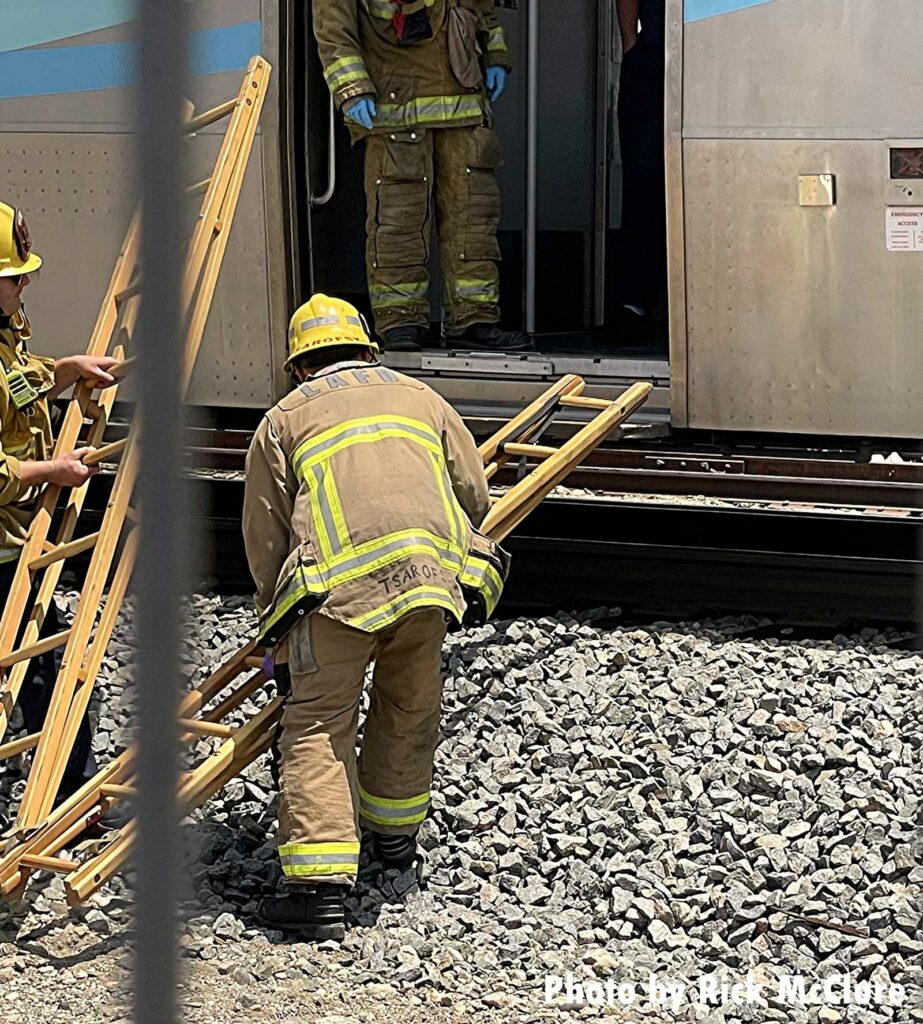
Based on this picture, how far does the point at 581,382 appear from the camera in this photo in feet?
19.9

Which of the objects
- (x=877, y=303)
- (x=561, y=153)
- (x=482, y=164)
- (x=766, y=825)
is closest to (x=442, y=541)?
(x=766, y=825)

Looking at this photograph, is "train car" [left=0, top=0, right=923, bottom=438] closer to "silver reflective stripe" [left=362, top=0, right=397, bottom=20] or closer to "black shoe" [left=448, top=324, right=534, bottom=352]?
"black shoe" [left=448, top=324, right=534, bottom=352]

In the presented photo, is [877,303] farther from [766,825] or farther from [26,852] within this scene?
[26,852]

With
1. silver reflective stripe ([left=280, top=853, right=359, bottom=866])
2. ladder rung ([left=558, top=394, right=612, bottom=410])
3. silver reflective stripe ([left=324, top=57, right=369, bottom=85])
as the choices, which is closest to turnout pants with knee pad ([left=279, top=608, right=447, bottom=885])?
silver reflective stripe ([left=280, top=853, right=359, bottom=866])

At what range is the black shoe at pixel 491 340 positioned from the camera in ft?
24.9

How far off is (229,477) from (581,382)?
5.67 feet

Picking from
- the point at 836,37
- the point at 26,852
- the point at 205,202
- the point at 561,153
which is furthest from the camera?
the point at 561,153

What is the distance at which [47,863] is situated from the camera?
3.88m

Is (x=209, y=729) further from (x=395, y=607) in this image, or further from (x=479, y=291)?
(x=479, y=291)

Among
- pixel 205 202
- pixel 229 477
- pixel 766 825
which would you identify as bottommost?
pixel 766 825

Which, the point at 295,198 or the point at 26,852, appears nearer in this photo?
the point at 26,852

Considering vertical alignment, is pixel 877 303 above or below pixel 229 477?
above

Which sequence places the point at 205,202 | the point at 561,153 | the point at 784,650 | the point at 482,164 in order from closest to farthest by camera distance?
the point at 205,202 < the point at 784,650 < the point at 482,164 < the point at 561,153

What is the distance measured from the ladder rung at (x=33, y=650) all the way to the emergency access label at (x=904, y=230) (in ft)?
11.5
